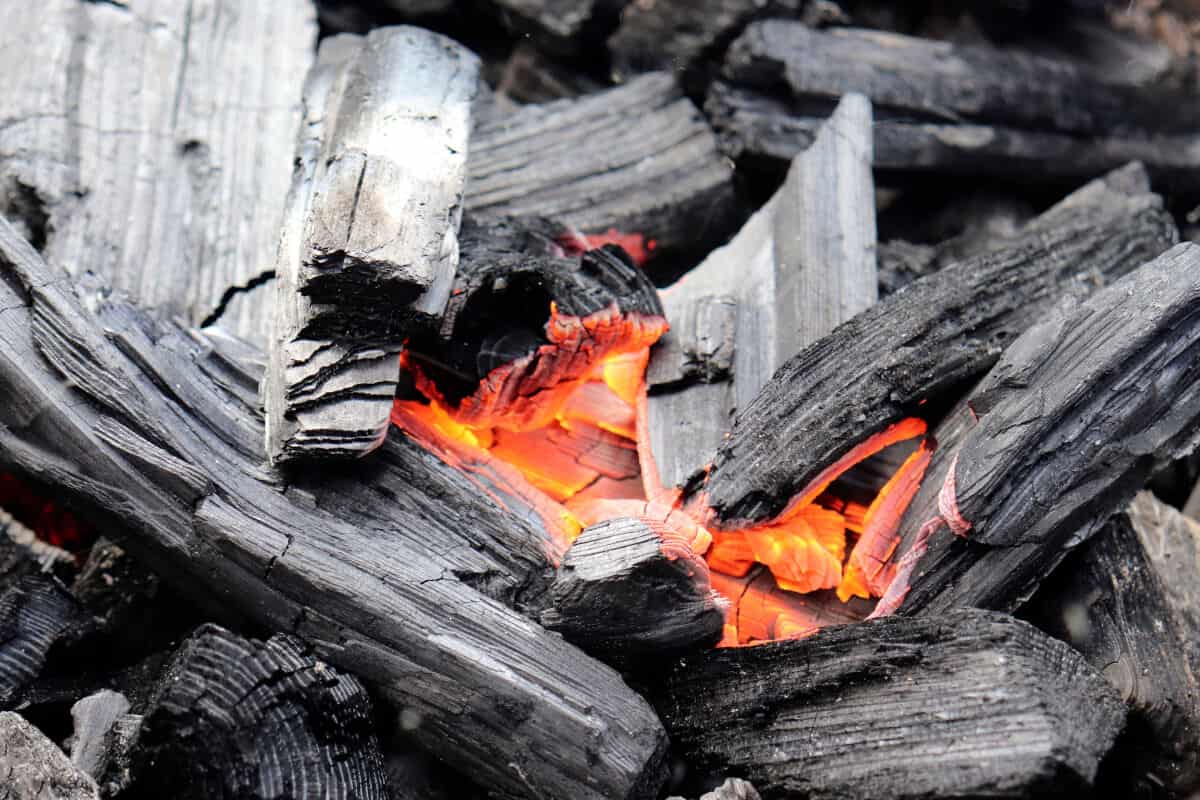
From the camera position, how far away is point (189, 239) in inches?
117

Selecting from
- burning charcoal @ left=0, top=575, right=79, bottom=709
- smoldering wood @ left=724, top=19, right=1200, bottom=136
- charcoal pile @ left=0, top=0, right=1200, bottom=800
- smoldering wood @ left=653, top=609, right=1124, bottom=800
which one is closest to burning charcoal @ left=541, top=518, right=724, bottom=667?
charcoal pile @ left=0, top=0, right=1200, bottom=800

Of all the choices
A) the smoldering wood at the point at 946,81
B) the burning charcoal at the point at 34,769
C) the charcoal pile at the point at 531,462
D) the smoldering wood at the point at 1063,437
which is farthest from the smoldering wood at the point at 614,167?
the burning charcoal at the point at 34,769

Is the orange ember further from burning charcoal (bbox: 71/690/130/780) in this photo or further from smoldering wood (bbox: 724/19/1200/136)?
smoldering wood (bbox: 724/19/1200/136)

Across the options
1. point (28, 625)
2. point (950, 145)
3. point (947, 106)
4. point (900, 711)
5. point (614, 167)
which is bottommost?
point (28, 625)

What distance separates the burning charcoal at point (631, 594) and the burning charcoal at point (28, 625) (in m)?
1.05

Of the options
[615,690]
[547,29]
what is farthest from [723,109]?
[615,690]

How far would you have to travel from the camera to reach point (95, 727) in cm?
219

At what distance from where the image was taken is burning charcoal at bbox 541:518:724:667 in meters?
2.17

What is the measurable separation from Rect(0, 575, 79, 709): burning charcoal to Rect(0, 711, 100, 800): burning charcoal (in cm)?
23

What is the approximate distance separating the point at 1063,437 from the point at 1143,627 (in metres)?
0.53

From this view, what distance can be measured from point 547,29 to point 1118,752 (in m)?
2.67

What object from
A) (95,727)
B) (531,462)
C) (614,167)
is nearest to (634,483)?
(531,462)

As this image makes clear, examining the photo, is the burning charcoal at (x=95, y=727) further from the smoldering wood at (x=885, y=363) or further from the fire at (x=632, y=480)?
the smoldering wood at (x=885, y=363)

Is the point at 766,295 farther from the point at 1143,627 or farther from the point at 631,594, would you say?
the point at 1143,627
